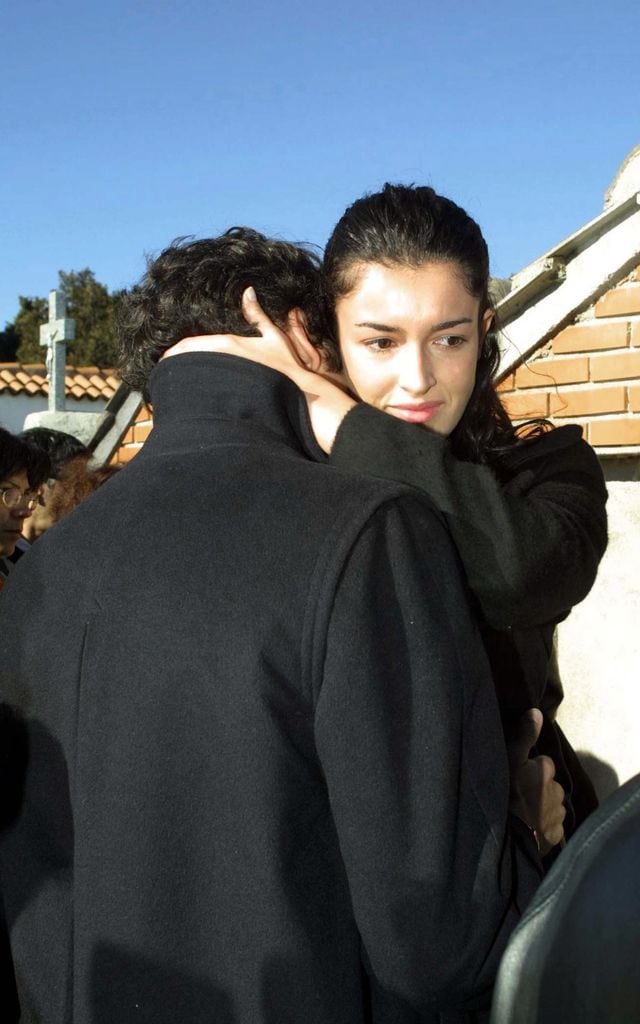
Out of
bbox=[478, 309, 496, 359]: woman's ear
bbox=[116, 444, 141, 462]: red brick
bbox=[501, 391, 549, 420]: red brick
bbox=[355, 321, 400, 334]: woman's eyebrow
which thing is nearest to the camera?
bbox=[355, 321, 400, 334]: woman's eyebrow

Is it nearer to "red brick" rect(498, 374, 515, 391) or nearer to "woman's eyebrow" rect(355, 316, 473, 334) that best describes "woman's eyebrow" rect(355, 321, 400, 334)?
"woman's eyebrow" rect(355, 316, 473, 334)

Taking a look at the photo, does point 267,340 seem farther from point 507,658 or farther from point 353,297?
point 507,658

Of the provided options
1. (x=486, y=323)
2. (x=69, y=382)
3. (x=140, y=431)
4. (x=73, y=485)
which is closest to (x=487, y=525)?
(x=486, y=323)

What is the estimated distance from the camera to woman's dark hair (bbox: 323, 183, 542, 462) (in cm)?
178

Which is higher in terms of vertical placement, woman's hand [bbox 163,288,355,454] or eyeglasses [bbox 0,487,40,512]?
woman's hand [bbox 163,288,355,454]

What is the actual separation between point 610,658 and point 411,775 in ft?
6.93

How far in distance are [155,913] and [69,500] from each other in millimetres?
2781

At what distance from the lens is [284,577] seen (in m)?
1.15

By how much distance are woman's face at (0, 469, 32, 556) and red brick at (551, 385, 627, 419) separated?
1.93m

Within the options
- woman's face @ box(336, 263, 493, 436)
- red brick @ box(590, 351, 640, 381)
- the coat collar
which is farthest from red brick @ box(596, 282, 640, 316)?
the coat collar

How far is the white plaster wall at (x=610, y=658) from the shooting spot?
3062mm

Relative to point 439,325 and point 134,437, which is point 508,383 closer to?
point 439,325

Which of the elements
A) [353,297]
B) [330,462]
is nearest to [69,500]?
[353,297]

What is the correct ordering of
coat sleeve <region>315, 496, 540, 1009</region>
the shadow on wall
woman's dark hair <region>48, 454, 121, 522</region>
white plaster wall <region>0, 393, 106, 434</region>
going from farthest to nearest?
white plaster wall <region>0, 393, 106, 434</region>
woman's dark hair <region>48, 454, 121, 522</region>
the shadow on wall
coat sleeve <region>315, 496, 540, 1009</region>
